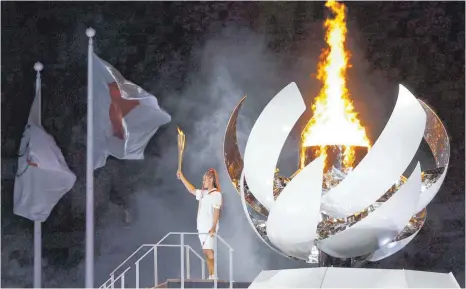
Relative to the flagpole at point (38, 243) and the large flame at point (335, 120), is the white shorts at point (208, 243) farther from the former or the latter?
the flagpole at point (38, 243)

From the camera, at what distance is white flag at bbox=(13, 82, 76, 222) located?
1224 centimetres

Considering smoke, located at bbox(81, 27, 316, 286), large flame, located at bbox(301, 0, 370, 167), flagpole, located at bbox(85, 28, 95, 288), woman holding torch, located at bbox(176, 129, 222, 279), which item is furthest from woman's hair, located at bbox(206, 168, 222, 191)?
smoke, located at bbox(81, 27, 316, 286)

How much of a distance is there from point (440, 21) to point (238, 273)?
452 cm

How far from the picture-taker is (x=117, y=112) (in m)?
12.3

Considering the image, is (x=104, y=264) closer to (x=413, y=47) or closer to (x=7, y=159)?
(x=7, y=159)

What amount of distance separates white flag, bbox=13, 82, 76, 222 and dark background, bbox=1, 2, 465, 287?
1514mm

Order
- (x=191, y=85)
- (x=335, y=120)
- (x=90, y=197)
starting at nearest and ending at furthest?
(x=335, y=120)
(x=90, y=197)
(x=191, y=85)

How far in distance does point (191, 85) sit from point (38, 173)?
2824mm

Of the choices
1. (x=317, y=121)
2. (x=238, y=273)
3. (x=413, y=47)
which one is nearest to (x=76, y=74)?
(x=238, y=273)

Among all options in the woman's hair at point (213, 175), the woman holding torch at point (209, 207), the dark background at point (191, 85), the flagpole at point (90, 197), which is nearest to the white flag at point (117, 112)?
the flagpole at point (90, 197)

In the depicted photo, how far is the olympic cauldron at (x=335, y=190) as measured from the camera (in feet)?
26.1

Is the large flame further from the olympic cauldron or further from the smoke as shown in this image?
the smoke

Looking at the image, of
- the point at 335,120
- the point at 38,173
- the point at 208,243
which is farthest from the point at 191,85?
the point at 335,120

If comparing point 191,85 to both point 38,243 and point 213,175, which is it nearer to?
point 38,243
